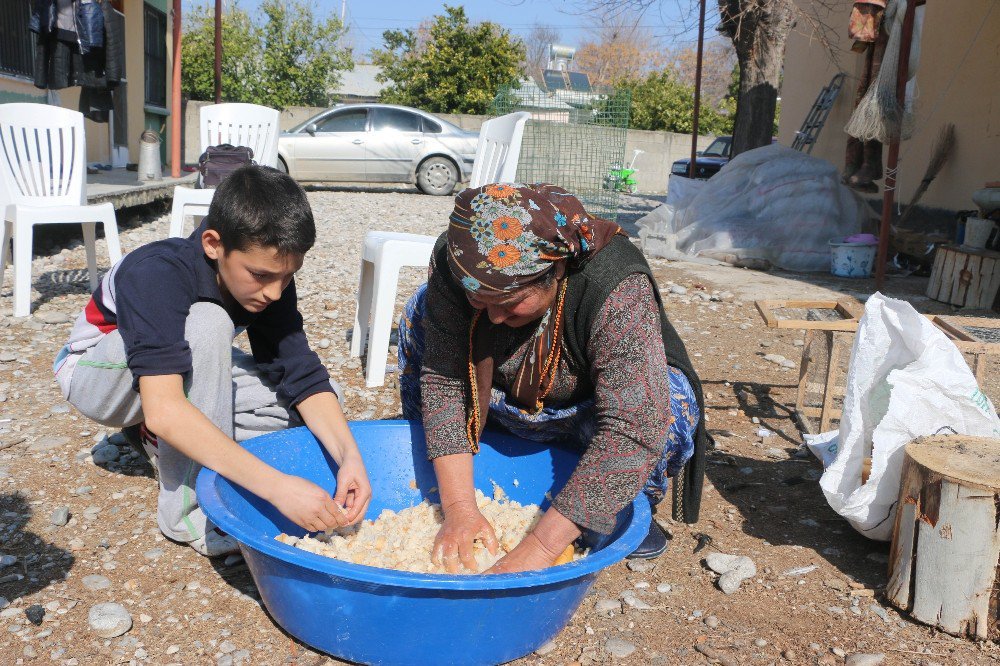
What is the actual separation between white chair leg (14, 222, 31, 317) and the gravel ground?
3.07ft

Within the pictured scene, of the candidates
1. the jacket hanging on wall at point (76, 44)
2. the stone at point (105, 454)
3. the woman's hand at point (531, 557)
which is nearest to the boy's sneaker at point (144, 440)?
the stone at point (105, 454)

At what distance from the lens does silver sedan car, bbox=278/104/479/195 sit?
1260 cm

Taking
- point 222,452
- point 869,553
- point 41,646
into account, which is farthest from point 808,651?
point 41,646

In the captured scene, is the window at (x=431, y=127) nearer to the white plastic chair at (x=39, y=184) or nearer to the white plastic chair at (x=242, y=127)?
the white plastic chair at (x=242, y=127)

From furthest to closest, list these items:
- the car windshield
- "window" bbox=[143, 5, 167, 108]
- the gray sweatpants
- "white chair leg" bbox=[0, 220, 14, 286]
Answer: the car windshield
"window" bbox=[143, 5, 167, 108]
"white chair leg" bbox=[0, 220, 14, 286]
the gray sweatpants

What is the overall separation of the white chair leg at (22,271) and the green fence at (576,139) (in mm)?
6284

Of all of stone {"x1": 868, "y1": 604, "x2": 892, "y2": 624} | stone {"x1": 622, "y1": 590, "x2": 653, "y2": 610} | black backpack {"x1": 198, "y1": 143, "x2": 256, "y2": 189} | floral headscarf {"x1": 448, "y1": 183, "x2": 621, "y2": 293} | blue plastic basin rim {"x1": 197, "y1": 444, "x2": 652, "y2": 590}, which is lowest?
stone {"x1": 622, "y1": 590, "x2": 653, "y2": 610}

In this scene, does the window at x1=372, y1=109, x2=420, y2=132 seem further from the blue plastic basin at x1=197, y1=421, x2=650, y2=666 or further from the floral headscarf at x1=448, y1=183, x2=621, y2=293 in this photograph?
the floral headscarf at x1=448, y1=183, x2=621, y2=293

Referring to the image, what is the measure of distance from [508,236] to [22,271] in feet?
12.3

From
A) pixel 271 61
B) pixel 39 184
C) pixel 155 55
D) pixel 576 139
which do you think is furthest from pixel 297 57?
pixel 39 184

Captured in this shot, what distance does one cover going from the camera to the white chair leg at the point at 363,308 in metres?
4.03

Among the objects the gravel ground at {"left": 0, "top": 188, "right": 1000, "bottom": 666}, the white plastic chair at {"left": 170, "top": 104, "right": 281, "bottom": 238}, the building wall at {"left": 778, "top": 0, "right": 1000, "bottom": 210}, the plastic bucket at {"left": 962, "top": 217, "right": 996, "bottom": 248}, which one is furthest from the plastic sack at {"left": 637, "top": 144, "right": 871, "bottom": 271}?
the gravel ground at {"left": 0, "top": 188, "right": 1000, "bottom": 666}

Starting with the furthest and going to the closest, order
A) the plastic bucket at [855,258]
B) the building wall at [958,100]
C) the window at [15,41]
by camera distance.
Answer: the window at [15,41]
the building wall at [958,100]
the plastic bucket at [855,258]

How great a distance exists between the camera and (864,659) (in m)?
1.93
